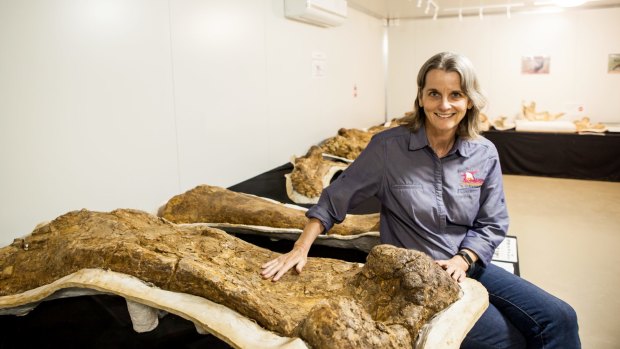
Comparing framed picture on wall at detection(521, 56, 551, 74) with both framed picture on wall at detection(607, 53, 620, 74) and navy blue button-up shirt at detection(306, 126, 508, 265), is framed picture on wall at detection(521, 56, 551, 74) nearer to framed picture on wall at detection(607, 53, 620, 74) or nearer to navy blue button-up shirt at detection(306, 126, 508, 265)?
framed picture on wall at detection(607, 53, 620, 74)

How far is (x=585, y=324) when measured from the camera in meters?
2.79

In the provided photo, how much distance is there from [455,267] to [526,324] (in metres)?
0.35

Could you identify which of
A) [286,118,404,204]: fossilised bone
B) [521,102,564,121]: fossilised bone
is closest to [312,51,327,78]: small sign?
[286,118,404,204]: fossilised bone

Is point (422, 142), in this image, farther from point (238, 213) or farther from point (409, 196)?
point (238, 213)

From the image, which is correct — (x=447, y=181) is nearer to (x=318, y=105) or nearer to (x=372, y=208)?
(x=372, y=208)

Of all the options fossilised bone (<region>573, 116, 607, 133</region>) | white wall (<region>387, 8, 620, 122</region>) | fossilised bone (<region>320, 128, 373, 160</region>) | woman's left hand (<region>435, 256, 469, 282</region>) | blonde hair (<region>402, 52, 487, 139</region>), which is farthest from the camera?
white wall (<region>387, 8, 620, 122</region>)

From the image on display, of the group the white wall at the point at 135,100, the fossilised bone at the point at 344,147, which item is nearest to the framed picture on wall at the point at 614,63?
the fossilised bone at the point at 344,147

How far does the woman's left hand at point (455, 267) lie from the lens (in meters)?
1.63

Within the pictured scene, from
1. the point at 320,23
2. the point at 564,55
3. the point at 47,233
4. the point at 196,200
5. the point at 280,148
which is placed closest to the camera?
the point at 47,233

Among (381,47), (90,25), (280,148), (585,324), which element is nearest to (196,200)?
(90,25)

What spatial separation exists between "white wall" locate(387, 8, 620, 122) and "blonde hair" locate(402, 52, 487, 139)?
6.08 meters

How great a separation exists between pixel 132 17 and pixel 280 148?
2.15 meters

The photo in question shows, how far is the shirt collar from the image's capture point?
1.94 metres

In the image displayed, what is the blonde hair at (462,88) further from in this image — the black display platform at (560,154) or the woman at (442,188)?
the black display platform at (560,154)
